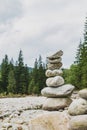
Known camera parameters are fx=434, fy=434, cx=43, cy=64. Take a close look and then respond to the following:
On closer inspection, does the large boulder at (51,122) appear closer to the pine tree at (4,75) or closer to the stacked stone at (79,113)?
the stacked stone at (79,113)

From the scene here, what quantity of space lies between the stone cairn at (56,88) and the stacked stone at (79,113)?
2626 millimetres

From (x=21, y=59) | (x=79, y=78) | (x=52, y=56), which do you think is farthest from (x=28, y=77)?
(x=52, y=56)

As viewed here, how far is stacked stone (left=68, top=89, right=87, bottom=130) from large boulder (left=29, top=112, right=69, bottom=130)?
75 cm

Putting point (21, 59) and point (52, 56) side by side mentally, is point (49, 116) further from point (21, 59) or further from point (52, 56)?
point (21, 59)

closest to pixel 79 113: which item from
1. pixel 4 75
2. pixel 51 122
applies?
pixel 51 122

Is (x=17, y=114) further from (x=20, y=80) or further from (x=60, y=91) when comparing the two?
(x=20, y=80)

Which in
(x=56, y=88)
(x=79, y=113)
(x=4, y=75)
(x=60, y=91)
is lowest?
(x=79, y=113)

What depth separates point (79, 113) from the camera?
13.8 meters

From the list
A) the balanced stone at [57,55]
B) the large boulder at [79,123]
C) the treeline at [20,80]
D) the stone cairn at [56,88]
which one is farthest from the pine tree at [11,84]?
the large boulder at [79,123]

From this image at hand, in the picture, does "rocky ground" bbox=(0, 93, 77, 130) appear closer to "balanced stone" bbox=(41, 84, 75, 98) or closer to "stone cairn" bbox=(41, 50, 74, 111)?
"stone cairn" bbox=(41, 50, 74, 111)

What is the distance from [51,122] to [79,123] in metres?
2.27

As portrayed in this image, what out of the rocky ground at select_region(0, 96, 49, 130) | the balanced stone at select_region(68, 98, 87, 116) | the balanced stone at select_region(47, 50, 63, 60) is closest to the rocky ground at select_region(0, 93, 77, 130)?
the rocky ground at select_region(0, 96, 49, 130)

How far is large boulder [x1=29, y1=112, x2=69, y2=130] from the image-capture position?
14906mm

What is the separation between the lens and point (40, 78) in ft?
244
